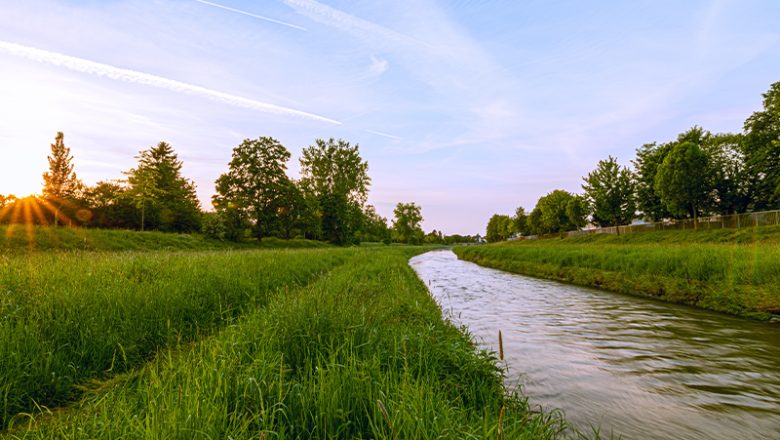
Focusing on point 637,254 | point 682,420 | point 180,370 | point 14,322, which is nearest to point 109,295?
point 14,322

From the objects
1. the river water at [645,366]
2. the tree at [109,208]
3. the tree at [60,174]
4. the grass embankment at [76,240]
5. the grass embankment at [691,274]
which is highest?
the tree at [60,174]

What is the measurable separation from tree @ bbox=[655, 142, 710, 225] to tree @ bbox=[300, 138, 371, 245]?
46.5 metres

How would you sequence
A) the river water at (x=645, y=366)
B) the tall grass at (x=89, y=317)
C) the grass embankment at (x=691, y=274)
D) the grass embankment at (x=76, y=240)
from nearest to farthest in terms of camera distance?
the tall grass at (x=89, y=317)
the river water at (x=645, y=366)
the grass embankment at (x=691, y=274)
the grass embankment at (x=76, y=240)

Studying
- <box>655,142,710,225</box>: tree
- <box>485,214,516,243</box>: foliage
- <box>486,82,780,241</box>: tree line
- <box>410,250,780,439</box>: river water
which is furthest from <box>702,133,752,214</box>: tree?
<box>485,214,516,243</box>: foliage

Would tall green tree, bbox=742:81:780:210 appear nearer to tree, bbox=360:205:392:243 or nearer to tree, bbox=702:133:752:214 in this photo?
tree, bbox=702:133:752:214

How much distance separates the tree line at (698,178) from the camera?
1500 inches

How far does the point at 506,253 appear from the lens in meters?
31.4

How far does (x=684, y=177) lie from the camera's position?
37719 millimetres

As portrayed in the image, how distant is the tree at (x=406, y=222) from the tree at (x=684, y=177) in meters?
94.2

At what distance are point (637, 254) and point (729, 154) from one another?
51.9 m

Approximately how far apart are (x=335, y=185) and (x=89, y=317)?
2330 inches

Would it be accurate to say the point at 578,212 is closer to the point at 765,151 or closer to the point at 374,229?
the point at 765,151

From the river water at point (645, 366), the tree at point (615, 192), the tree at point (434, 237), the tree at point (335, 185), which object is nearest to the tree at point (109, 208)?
the tree at point (335, 185)

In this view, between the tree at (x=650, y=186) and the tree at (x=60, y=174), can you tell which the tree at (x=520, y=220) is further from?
the tree at (x=60, y=174)
